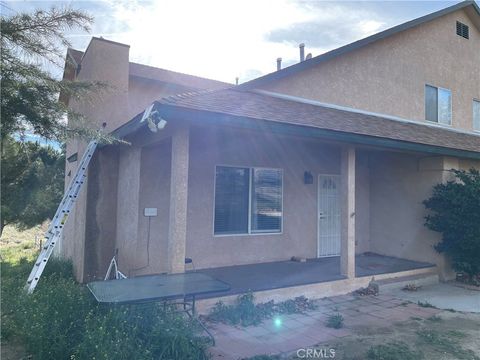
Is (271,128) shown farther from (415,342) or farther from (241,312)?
(415,342)

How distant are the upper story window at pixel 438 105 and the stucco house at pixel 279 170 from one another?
0.26ft

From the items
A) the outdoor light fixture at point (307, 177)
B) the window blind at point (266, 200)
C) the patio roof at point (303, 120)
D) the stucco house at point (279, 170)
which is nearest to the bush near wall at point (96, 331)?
the stucco house at point (279, 170)

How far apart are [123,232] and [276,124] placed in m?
3.76

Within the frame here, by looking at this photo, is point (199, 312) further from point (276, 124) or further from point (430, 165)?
point (430, 165)

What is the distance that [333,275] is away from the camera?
6.90 metres

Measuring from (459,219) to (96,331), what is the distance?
7.53m

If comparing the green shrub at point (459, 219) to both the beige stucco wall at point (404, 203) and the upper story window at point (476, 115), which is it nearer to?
the beige stucco wall at point (404, 203)

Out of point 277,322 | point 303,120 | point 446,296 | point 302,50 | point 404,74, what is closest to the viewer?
point 277,322

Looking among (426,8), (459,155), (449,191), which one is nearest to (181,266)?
(449,191)

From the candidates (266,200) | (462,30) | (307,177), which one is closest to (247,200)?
(266,200)

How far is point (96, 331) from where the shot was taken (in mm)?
3496

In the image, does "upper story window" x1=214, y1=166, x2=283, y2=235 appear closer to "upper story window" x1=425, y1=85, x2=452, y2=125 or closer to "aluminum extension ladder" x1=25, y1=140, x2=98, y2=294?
"aluminum extension ladder" x1=25, y1=140, x2=98, y2=294

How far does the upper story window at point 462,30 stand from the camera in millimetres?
11984

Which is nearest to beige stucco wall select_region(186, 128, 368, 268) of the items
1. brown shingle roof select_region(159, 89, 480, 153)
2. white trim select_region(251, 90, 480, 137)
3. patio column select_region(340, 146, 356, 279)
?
brown shingle roof select_region(159, 89, 480, 153)
